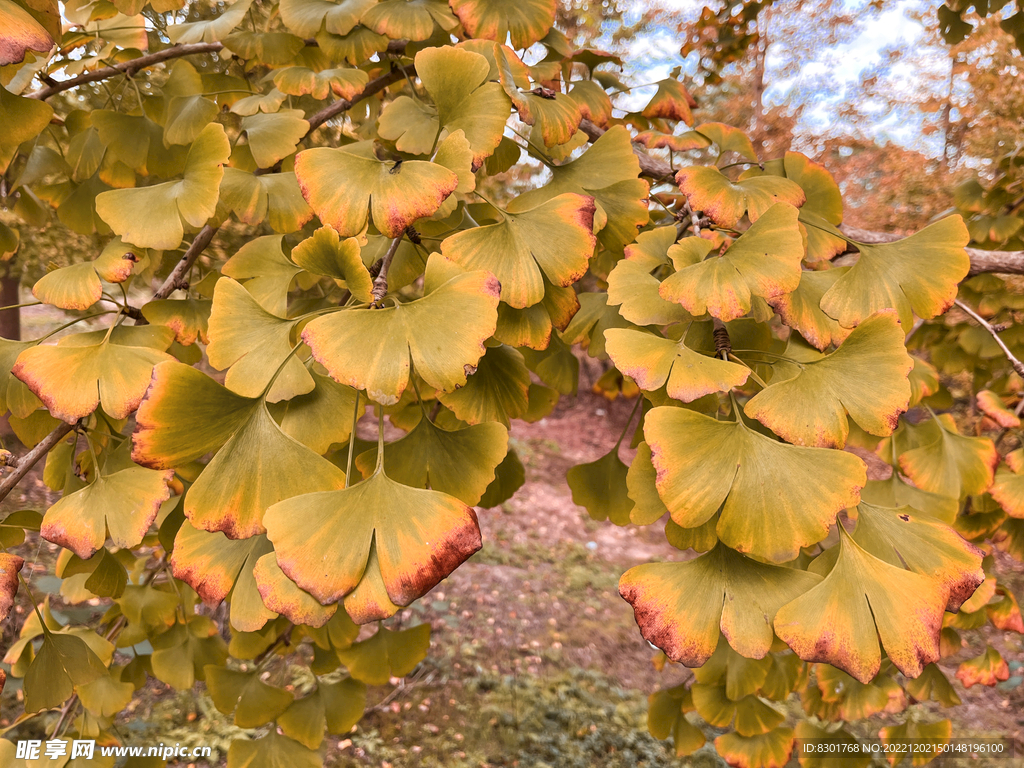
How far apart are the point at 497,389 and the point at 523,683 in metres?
2.80

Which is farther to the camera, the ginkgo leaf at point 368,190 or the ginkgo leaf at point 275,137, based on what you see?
the ginkgo leaf at point 275,137

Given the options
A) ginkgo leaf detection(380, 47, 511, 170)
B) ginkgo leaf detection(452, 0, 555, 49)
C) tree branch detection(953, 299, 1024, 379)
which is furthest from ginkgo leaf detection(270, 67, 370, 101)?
tree branch detection(953, 299, 1024, 379)

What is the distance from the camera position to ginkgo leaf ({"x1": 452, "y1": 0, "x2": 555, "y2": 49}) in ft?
3.01

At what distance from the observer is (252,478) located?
0.60 metres

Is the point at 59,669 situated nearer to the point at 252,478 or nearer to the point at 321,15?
the point at 252,478

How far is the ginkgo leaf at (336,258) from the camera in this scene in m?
0.59

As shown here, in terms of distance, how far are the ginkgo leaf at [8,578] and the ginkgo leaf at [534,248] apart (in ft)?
2.07

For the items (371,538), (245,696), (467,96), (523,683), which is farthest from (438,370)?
(523,683)

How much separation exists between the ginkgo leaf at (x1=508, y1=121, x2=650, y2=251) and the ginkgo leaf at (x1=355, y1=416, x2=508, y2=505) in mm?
337

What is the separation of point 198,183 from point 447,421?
511 millimetres

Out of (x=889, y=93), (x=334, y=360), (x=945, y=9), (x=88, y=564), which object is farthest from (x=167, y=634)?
(x=889, y=93)

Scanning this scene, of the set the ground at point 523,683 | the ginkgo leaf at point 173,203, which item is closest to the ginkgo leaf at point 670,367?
the ginkgo leaf at point 173,203

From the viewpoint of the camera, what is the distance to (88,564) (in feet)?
3.34

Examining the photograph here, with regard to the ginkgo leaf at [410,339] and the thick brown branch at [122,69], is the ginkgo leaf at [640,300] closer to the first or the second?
the ginkgo leaf at [410,339]
